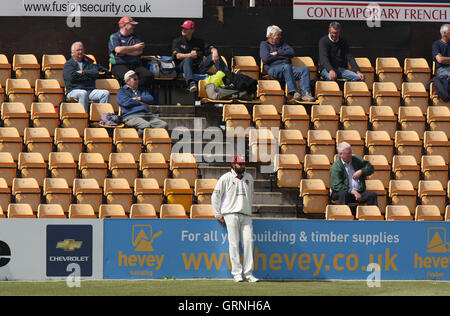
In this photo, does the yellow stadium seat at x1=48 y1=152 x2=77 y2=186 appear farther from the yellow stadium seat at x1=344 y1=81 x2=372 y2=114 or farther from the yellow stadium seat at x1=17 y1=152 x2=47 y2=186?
the yellow stadium seat at x1=344 y1=81 x2=372 y2=114

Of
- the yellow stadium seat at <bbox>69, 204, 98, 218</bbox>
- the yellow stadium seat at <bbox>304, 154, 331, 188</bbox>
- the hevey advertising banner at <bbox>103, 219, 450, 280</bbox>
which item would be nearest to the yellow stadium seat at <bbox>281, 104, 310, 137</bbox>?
the yellow stadium seat at <bbox>304, 154, 331, 188</bbox>

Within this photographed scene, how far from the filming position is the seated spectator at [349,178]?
15773 millimetres

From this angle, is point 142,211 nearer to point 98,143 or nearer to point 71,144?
point 98,143

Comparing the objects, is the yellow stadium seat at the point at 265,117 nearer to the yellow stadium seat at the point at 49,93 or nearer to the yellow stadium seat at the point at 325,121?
the yellow stadium seat at the point at 325,121

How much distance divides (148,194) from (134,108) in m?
2.08

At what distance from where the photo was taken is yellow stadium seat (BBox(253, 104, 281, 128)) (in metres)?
17.4

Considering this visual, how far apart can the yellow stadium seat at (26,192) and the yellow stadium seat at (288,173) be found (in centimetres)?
395

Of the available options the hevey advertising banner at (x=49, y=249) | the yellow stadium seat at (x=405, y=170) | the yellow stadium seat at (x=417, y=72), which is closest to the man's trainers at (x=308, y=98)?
the yellow stadium seat at (x=405, y=170)

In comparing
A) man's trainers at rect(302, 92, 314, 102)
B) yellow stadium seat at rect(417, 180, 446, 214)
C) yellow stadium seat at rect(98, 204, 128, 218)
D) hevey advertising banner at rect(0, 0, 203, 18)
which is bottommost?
yellow stadium seat at rect(98, 204, 128, 218)

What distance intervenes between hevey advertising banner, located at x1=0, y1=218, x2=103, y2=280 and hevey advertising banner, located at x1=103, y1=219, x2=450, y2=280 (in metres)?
0.31

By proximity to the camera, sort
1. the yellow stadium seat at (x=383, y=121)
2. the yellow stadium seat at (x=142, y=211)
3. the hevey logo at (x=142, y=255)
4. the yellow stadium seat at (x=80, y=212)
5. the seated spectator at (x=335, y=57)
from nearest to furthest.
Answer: the hevey logo at (x=142, y=255), the yellow stadium seat at (x=142, y=211), the yellow stadium seat at (x=80, y=212), the yellow stadium seat at (x=383, y=121), the seated spectator at (x=335, y=57)

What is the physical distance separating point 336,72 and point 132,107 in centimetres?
408

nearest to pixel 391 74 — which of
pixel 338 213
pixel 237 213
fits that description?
pixel 338 213

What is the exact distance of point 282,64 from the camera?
18.3 m
